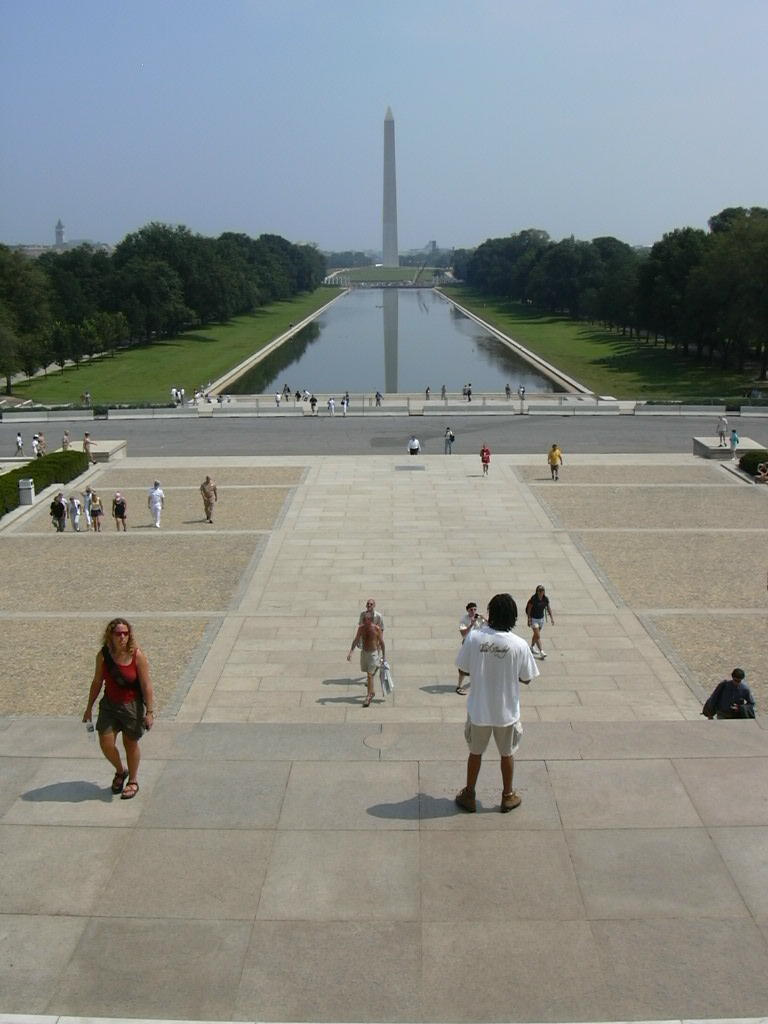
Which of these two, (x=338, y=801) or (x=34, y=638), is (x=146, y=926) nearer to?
(x=338, y=801)

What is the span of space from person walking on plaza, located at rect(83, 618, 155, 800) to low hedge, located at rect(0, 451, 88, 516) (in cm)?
2087

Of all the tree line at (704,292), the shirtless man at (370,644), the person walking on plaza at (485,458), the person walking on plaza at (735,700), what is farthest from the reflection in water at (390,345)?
the person walking on plaza at (735,700)

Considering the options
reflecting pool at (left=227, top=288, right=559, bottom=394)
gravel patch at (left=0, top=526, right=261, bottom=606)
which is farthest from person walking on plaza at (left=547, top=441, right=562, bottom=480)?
reflecting pool at (left=227, top=288, right=559, bottom=394)

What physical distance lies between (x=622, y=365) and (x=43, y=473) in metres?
55.4

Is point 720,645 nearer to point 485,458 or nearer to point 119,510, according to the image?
point 119,510

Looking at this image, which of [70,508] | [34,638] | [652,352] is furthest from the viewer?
[652,352]

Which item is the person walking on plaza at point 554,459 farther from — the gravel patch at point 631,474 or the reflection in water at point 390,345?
the reflection in water at point 390,345

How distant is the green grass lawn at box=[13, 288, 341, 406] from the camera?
68562 millimetres

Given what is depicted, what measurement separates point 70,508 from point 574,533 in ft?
38.4

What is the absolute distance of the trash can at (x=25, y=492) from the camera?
28.3m

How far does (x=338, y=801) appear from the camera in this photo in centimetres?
710

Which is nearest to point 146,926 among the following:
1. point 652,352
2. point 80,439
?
point 80,439

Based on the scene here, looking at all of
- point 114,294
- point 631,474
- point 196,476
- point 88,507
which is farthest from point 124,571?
point 114,294

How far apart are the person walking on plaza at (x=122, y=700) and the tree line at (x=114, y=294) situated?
59635 mm
